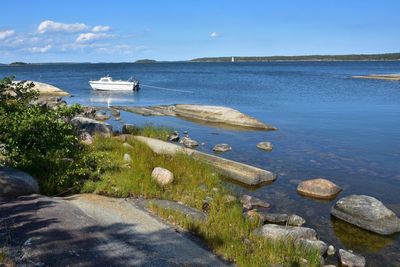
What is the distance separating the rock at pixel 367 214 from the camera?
12180 mm

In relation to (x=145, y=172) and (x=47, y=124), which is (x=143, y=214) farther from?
(x=47, y=124)

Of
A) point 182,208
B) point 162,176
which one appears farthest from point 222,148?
point 182,208

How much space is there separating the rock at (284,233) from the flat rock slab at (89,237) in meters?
2.37

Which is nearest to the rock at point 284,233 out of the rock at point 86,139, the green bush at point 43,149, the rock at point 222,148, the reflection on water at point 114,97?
the green bush at point 43,149

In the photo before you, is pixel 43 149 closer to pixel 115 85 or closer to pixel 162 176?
pixel 162 176

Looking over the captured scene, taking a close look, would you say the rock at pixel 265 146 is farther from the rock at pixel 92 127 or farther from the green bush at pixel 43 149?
the green bush at pixel 43 149

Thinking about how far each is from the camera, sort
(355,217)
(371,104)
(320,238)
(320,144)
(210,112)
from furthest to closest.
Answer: (371,104) → (210,112) → (320,144) → (355,217) → (320,238)

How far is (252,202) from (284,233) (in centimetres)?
360

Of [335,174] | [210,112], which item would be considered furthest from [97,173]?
[210,112]

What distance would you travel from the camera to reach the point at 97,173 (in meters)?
12.1

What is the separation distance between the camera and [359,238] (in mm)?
11953

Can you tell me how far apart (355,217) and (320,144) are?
39.0 ft

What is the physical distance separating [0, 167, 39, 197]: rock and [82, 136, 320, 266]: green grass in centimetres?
146

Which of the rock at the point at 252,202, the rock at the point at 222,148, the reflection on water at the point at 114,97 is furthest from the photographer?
the reflection on water at the point at 114,97
